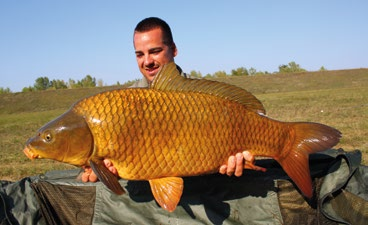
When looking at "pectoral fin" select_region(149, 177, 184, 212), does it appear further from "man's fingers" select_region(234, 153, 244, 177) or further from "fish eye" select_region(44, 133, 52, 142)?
"fish eye" select_region(44, 133, 52, 142)

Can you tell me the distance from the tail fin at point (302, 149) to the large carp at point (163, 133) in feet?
0.06

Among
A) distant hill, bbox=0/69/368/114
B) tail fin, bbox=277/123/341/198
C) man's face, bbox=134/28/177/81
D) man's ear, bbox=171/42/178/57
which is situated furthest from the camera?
distant hill, bbox=0/69/368/114

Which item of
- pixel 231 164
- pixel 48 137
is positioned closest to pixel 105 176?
pixel 48 137

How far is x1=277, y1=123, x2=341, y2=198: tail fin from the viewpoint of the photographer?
5.42ft

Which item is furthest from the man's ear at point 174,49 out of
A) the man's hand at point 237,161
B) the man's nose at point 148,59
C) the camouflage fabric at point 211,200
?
the man's hand at point 237,161

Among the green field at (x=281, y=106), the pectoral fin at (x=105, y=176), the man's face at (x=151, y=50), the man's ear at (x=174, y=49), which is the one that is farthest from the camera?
the green field at (x=281, y=106)

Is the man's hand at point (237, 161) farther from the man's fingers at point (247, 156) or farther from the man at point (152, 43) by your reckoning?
the man at point (152, 43)

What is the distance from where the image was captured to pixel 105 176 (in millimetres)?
1410

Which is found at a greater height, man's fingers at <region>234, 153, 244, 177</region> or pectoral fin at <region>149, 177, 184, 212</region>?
man's fingers at <region>234, 153, 244, 177</region>

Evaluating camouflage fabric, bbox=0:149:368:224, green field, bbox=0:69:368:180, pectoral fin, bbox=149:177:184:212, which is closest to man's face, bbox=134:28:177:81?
camouflage fabric, bbox=0:149:368:224

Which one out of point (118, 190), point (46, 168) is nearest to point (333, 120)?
point (46, 168)

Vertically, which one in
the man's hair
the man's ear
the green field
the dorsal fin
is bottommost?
the green field

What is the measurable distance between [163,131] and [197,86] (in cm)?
26

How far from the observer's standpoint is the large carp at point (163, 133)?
1.43 meters
